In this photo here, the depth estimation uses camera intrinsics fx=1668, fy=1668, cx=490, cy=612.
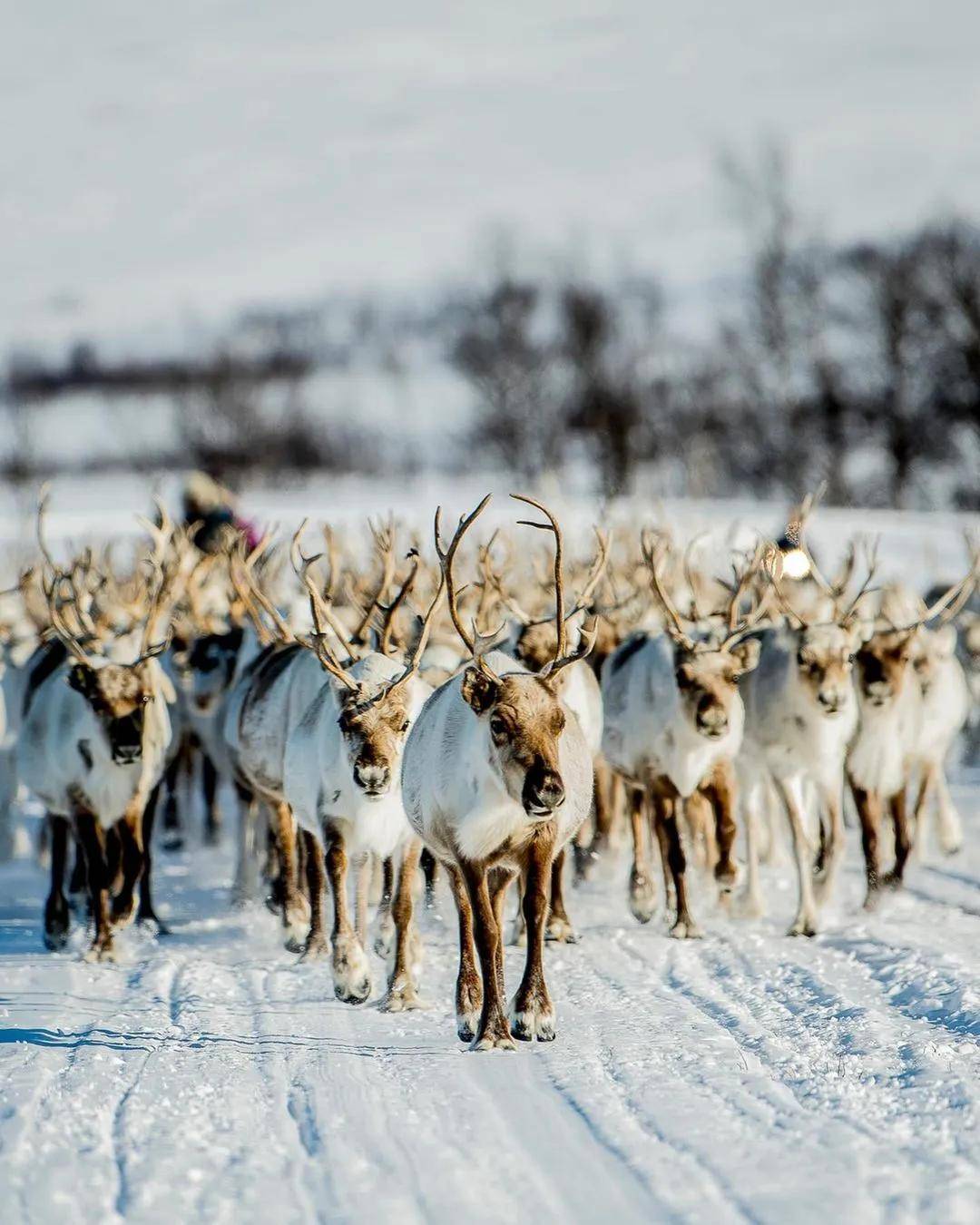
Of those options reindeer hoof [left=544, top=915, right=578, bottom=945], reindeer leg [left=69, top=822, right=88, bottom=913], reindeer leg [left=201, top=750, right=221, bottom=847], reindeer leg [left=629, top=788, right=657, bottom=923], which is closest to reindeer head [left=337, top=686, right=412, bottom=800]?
reindeer hoof [left=544, top=915, right=578, bottom=945]

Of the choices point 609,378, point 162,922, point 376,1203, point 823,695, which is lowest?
point 162,922

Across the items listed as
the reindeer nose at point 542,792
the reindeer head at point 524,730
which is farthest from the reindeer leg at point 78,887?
the reindeer nose at point 542,792

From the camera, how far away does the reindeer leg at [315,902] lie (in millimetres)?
9352

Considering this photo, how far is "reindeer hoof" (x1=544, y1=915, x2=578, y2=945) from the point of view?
9.65 metres

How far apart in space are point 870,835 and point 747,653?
1.48m

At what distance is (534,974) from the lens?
727 centimetres

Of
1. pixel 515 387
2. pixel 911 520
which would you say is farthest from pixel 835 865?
pixel 515 387

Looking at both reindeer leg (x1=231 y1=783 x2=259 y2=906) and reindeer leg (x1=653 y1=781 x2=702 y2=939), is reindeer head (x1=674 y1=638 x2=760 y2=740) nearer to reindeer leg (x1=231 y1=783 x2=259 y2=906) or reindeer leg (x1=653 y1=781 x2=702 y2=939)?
reindeer leg (x1=653 y1=781 x2=702 y2=939)

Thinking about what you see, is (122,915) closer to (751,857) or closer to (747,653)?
(751,857)

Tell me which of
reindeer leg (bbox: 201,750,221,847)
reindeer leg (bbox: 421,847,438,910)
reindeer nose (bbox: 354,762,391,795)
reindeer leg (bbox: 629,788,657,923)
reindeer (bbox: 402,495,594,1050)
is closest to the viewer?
reindeer (bbox: 402,495,594,1050)

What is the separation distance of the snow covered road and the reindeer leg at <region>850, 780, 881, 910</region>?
460mm

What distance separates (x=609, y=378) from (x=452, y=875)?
151ft

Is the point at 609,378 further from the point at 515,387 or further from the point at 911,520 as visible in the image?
the point at 911,520

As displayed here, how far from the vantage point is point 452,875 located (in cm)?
766
